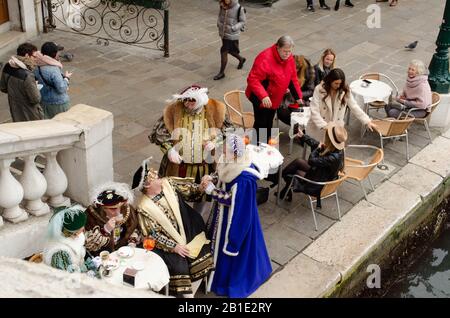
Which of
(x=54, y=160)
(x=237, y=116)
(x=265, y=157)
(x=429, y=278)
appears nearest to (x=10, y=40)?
(x=237, y=116)

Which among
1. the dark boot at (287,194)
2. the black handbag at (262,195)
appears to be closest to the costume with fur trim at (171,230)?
the black handbag at (262,195)

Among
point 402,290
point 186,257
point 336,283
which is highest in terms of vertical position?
point 186,257

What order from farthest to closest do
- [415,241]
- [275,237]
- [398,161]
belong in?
1. [398,161]
2. [415,241]
3. [275,237]

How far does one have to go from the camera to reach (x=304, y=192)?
21.3 ft

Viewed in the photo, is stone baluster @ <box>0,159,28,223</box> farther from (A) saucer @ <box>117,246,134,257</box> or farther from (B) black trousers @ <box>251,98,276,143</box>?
(B) black trousers @ <box>251,98,276,143</box>

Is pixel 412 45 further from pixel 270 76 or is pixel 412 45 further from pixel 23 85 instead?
pixel 23 85

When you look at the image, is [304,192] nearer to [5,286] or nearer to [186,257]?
[186,257]

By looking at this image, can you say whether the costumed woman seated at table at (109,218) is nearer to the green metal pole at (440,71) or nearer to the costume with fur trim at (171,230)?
the costume with fur trim at (171,230)

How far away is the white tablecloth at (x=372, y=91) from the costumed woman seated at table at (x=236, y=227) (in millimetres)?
3456

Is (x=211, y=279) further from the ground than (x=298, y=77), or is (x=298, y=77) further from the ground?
(x=298, y=77)

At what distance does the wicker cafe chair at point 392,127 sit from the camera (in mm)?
7828

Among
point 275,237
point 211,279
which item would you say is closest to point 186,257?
point 211,279

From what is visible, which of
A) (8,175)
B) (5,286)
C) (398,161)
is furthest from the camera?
(398,161)

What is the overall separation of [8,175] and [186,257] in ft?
5.14
